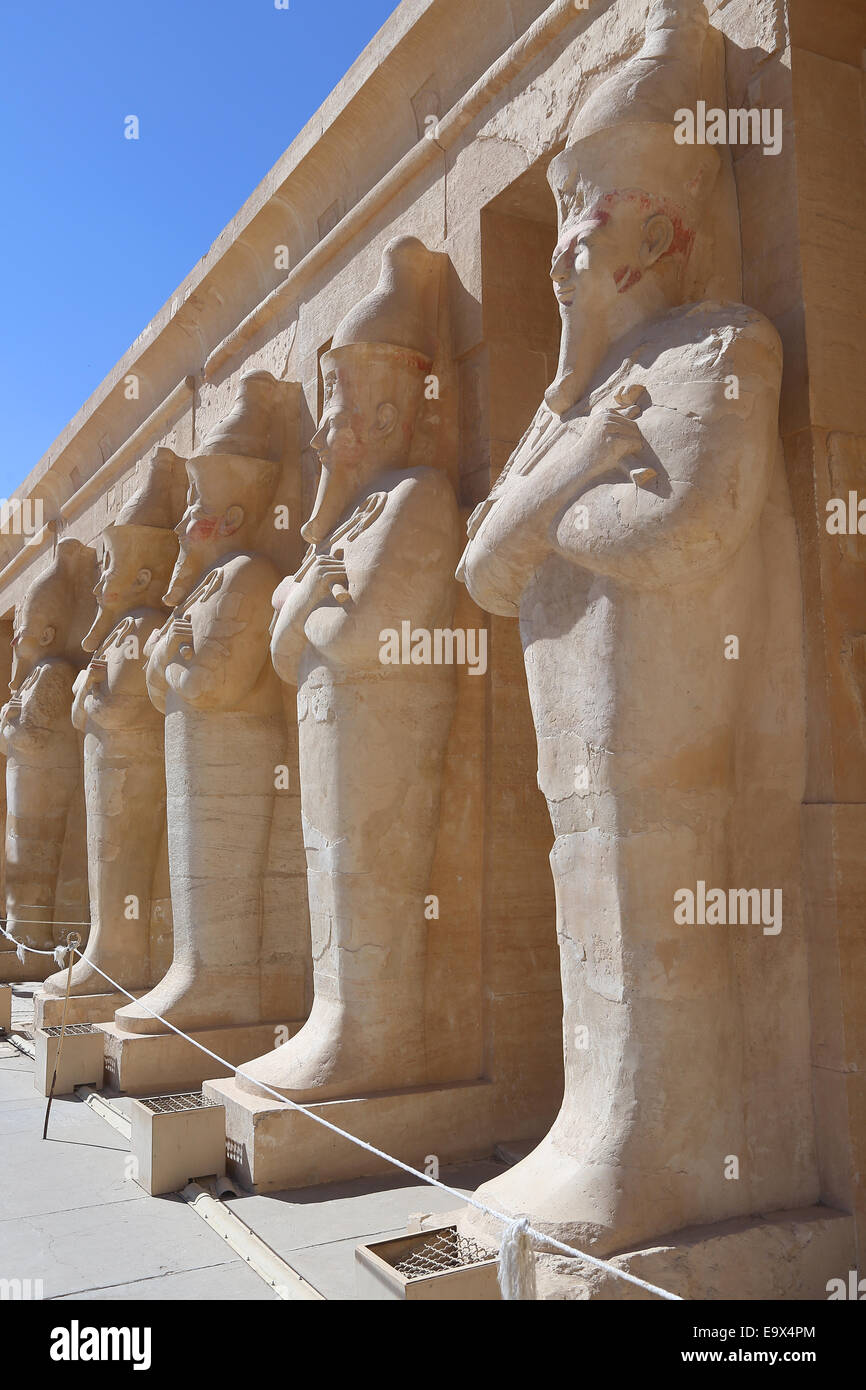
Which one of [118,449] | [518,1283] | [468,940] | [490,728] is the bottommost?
[518,1283]

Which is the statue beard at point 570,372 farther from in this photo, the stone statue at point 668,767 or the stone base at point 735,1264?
the stone base at point 735,1264

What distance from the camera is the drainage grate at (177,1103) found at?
13.2 feet

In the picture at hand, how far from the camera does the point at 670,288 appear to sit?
3.27 meters

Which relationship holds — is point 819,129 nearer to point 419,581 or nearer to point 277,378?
point 419,581

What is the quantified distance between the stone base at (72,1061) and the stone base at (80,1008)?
2.76 feet

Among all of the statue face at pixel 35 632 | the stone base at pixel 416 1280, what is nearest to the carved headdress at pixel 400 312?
the stone base at pixel 416 1280

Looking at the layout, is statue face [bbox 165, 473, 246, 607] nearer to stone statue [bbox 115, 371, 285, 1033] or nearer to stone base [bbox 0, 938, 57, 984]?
stone statue [bbox 115, 371, 285, 1033]

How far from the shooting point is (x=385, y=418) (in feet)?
14.8

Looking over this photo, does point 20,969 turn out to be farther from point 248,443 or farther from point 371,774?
point 371,774

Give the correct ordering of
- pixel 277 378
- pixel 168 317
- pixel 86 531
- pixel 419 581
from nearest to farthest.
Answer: pixel 419 581 < pixel 277 378 < pixel 168 317 < pixel 86 531

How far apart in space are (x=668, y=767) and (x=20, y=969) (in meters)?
7.46

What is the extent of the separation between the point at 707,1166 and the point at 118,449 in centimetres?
749

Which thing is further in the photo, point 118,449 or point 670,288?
point 118,449

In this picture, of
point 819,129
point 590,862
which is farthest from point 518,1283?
point 819,129
